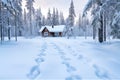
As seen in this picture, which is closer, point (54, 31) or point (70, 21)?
point (70, 21)

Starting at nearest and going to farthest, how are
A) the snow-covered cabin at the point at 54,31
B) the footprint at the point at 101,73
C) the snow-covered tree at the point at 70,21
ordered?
the footprint at the point at 101,73
the snow-covered tree at the point at 70,21
the snow-covered cabin at the point at 54,31

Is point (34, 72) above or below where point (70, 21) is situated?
below

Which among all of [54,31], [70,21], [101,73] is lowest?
[101,73]

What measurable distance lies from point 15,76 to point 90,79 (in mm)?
2650

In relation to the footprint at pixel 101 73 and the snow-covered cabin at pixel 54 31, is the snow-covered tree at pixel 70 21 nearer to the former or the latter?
the snow-covered cabin at pixel 54 31

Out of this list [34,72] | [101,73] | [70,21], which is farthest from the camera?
[70,21]

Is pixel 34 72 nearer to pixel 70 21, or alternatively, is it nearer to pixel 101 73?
pixel 101 73

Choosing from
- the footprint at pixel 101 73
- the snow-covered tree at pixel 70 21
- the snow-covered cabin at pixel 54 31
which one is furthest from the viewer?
the snow-covered cabin at pixel 54 31

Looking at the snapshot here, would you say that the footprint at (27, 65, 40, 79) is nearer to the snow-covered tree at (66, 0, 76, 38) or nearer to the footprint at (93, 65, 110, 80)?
the footprint at (93, 65, 110, 80)

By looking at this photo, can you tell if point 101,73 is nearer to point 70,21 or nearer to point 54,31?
point 70,21

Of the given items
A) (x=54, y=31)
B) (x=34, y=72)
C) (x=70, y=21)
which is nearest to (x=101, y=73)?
(x=34, y=72)

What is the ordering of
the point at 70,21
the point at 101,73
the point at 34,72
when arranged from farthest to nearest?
the point at 70,21
the point at 34,72
the point at 101,73

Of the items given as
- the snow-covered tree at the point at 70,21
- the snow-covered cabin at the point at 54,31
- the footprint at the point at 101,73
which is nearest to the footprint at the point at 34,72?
the footprint at the point at 101,73

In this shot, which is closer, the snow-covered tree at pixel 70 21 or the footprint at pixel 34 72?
the footprint at pixel 34 72
